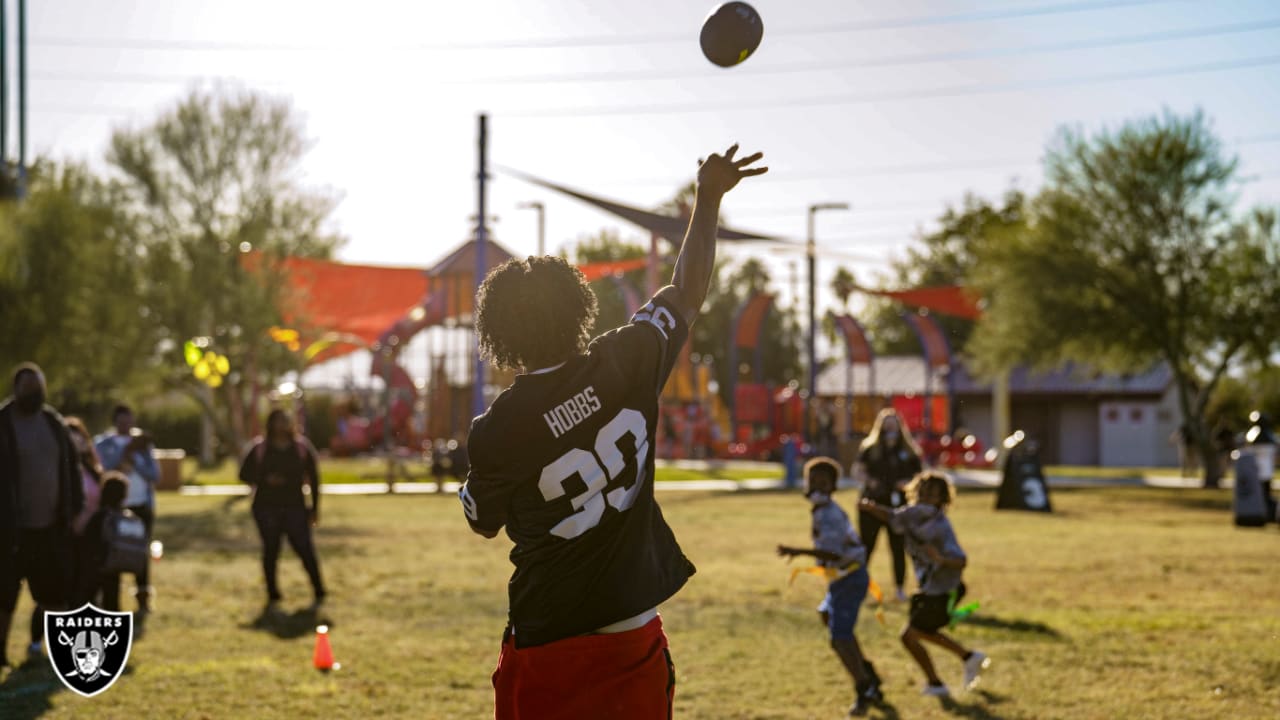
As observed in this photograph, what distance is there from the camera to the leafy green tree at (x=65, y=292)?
33312mm

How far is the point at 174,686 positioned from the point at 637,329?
684cm

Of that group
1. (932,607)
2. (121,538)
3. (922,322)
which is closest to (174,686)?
(121,538)

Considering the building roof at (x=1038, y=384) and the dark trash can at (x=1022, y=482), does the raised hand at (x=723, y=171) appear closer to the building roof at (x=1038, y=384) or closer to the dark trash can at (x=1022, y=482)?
the dark trash can at (x=1022, y=482)

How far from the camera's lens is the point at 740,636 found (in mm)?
11945

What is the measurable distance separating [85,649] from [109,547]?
1.86 metres

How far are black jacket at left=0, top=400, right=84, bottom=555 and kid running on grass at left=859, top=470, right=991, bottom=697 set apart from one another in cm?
572

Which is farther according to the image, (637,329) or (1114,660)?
(1114,660)

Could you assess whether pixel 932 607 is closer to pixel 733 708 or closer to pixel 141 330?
pixel 733 708

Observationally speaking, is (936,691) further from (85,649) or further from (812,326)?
(812,326)

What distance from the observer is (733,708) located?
8.91 m

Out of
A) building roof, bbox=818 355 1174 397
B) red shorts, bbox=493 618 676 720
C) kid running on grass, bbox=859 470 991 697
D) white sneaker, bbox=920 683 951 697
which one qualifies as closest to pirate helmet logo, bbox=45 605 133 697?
kid running on grass, bbox=859 470 991 697

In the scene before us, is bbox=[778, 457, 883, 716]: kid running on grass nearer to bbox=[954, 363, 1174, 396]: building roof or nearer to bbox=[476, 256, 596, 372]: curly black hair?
bbox=[476, 256, 596, 372]: curly black hair

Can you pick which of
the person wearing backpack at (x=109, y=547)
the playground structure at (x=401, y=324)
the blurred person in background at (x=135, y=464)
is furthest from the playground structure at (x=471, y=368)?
the person wearing backpack at (x=109, y=547)

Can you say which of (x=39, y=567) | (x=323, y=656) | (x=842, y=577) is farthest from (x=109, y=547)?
(x=842, y=577)
